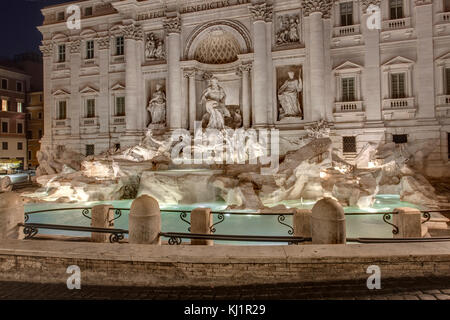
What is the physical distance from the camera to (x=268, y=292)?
158 inches

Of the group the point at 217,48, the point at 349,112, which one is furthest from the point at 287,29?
the point at 349,112

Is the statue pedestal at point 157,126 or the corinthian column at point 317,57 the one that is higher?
the corinthian column at point 317,57

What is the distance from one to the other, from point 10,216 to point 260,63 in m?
16.4

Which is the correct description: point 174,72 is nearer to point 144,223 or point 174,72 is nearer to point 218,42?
point 218,42

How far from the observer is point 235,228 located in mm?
9031

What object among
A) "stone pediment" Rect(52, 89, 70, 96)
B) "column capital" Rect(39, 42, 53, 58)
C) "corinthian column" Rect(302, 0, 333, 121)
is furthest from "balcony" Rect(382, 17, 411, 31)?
"column capital" Rect(39, 42, 53, 58)

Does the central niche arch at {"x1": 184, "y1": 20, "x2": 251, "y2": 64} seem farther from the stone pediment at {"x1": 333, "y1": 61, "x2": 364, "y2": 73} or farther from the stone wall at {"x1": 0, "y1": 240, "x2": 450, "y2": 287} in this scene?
the stone wall at {"x1": 0, "y1": 240, "x2": 450, "y2": 287}

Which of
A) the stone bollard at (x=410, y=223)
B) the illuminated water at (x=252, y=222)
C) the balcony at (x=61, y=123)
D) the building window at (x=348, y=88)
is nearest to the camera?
the stone bollard at (x=410, y=223)

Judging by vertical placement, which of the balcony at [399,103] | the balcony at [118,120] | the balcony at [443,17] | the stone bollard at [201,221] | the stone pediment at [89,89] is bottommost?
the stone bollard at [201,221]

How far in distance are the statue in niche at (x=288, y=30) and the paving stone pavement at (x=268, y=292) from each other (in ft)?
57.6

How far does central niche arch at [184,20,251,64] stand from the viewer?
19500mm

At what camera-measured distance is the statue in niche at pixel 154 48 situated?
21.5 meters

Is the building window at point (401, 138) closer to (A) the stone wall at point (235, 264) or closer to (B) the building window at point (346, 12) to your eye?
(B) the building window at point (346, 12)

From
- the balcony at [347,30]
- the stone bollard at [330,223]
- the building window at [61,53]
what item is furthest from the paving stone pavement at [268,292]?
the building window at [61,53]
